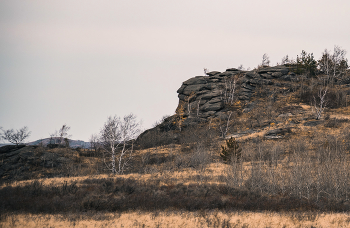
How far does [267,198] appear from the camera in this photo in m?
16.3

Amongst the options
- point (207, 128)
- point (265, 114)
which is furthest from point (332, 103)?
point (207, 128)

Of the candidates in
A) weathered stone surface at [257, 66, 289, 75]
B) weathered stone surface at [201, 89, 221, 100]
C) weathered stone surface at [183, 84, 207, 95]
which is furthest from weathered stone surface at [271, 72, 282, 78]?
weathered stone surface at [183, 84, 207, 95]

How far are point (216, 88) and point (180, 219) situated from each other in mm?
60902

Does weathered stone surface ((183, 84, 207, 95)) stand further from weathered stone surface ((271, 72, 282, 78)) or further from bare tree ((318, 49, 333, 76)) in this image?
bare tree ((318, 49, 333, 76))

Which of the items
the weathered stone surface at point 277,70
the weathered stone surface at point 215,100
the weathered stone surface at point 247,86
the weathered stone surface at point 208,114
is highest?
the weathered stone surface at point 277,70

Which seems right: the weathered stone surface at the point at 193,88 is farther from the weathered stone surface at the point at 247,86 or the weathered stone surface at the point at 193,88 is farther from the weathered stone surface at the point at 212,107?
the weathered stone surface at the point at 247,86

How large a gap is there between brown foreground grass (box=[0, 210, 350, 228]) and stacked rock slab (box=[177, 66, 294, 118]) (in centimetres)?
4663

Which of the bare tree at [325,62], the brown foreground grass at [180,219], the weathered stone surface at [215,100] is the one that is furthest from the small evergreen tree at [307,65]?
the brown foreground grass at [180,219]

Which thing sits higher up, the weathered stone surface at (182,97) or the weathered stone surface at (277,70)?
the weathered stone surface at (277,70)

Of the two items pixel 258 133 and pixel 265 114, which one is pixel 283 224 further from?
pixel 265 114

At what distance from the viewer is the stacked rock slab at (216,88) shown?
62225 millimetres

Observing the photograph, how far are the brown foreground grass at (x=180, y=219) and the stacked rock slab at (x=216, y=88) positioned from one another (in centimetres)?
4663

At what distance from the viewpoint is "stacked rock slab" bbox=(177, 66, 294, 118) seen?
6222cm

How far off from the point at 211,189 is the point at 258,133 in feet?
88.2
